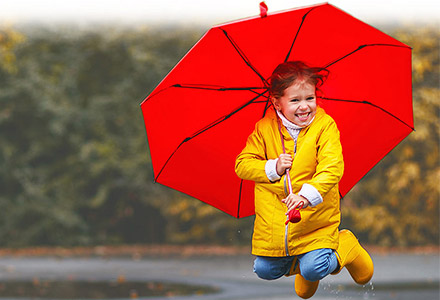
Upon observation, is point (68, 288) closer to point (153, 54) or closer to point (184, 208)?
point (184, 208)

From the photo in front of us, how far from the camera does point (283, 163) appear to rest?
477 centimetres

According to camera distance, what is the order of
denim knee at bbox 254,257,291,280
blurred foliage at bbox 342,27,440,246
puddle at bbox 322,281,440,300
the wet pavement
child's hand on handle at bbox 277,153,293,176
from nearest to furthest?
child's hand on handle at bbox 277,153,293,176
denim knee at bbox 254,257,291,280
puddle at bbox 322,281,440,300
the wet pavement
blurred foliage at bbox 342,27,440,246

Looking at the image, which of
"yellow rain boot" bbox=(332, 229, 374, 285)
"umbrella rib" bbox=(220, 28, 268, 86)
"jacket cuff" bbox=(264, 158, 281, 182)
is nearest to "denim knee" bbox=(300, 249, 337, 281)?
"yellow rain boot" bbox=(332, 229, 374, 285)

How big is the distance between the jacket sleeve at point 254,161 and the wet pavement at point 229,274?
5.11 meters

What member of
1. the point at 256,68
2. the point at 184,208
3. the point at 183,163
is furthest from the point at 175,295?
the point at 184,208

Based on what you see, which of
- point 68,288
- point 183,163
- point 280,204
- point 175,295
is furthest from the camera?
point 68,288

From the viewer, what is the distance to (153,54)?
1908cm

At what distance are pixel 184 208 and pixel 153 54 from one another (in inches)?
145

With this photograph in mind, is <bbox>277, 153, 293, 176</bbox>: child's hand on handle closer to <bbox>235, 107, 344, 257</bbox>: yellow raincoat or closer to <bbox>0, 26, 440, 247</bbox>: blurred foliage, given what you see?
<bbox>235, 107, 344, 257</bbox>: yellow raincoat

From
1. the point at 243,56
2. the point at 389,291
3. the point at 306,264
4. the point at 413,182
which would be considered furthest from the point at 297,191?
the point at 413,182

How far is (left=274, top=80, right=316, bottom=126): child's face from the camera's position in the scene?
4867 mm

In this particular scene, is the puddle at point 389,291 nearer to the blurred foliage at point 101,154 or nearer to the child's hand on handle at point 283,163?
the child's hand on handle at point 283,163

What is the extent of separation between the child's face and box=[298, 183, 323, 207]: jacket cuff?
466 millimetres

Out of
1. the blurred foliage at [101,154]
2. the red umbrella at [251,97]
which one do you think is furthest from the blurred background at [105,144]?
the red umbrella at [251,97]
